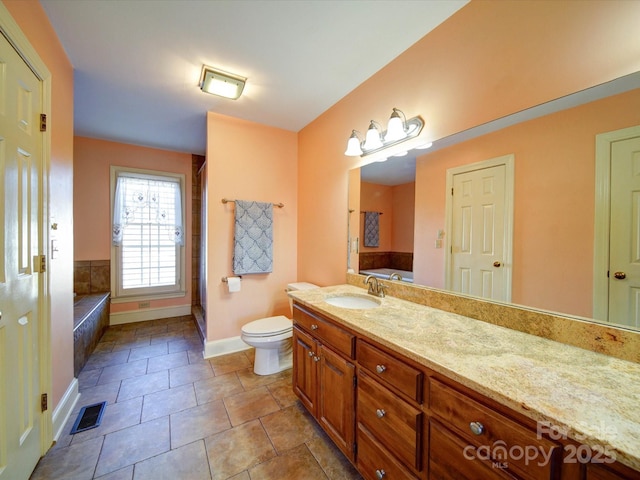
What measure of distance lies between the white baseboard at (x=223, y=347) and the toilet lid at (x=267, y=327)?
61 centimetres

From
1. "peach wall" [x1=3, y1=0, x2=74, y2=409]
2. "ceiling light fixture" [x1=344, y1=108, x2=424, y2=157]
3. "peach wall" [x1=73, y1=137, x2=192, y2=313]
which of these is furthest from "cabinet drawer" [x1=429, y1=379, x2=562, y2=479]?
"peach wall" [x1=73, y1=137, x2=192, y2=313]

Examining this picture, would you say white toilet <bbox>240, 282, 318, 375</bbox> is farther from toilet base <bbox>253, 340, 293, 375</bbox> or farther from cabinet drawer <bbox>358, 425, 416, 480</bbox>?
cabinet drawer <bbox>358, 425, 416, 480</bbox>

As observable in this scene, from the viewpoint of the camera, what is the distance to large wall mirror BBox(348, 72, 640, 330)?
94cm

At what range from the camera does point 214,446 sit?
5.06 feet

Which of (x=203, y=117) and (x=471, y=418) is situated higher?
(x=203, y=117)

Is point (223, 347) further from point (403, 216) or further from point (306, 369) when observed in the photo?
point (403, 216)

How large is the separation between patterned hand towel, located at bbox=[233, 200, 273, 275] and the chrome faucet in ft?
4.54

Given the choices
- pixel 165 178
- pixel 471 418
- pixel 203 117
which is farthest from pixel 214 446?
pixel 165 178

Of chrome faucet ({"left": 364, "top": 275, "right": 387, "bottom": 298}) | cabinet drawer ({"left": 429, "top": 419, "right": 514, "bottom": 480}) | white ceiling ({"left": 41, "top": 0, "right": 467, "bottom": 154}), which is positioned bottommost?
cabinet drawer ({"left": 429, "top": 419, "right": 514, "bottom": 480})

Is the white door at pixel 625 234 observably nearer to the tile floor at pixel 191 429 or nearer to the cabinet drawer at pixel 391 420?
the cabinet drawer at pixel 391 420

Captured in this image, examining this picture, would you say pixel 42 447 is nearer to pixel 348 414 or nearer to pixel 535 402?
pixel 348 414

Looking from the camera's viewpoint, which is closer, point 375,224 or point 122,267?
point 375,224

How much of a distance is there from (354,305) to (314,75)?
1862mm

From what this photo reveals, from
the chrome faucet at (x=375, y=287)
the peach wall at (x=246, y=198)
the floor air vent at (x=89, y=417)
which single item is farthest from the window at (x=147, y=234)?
the chrome faucet at (x=375, y=287)
